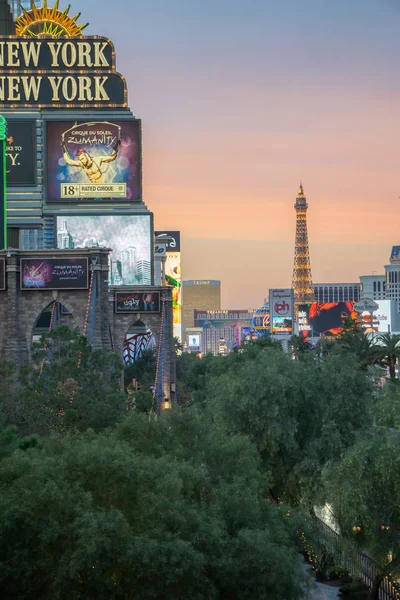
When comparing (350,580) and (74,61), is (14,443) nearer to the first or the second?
(350,580)

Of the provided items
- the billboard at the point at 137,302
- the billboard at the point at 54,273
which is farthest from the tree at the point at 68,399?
the billboard at the point at 137,302

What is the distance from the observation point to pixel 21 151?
119875 millimetres

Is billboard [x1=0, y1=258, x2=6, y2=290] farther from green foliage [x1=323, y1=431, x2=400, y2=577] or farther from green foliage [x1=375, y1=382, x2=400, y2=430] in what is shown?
green foliage [x1=323, y1=431, x2=400, y2=577]

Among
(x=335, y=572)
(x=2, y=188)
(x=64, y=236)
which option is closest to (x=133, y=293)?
(x=2, y=188)

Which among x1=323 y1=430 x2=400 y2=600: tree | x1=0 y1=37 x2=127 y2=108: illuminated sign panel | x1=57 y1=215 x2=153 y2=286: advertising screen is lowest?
x1=323 y1=430 x2=400 y2=600: tree

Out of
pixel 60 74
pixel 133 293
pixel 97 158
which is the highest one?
pixel 60 74

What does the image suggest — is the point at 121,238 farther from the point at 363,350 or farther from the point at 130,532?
the point at 130,532

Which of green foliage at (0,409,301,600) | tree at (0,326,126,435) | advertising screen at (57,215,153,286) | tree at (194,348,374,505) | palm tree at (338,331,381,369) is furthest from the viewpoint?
advertising screen at (57,215,153,286)

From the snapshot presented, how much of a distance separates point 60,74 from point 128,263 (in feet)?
73.9

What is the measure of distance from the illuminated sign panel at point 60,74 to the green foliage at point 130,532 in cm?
9652

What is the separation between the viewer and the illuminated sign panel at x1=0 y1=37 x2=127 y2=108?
4762 inches

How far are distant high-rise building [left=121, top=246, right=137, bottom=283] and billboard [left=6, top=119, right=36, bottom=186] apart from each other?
12.6 m

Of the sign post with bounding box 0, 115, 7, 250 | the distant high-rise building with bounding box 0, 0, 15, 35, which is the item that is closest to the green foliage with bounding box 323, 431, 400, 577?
the sign post with bounding box 0, 115, 7, 250

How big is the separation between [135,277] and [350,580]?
82482mm
